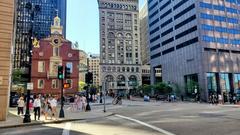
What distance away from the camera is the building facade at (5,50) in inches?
786

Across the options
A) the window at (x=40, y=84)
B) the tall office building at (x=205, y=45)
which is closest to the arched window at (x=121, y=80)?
the tall office building at (x=205, y=45)

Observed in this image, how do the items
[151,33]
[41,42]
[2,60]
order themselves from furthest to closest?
1. [151,33]
2. [41,42]
3. [2,60]

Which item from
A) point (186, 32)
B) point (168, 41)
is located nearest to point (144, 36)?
point (168, 41)

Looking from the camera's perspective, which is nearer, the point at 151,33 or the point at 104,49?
the point at 151,33

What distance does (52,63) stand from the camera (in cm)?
6241

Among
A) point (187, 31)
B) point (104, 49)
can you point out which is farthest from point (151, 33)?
point (104, 49)

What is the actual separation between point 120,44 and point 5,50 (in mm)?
130479

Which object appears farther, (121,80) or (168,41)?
(121,80)

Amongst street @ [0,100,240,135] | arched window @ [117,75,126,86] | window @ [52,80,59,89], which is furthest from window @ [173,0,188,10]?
street @ [0,100,240,135]

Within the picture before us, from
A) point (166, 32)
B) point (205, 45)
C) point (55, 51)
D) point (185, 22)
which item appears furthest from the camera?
point (166, 32)

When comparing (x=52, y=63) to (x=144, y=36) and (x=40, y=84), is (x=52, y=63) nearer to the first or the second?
(x=40, y=84)

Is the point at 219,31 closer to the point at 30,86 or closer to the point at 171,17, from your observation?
the point at 171,17

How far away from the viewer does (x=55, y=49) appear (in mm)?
63906

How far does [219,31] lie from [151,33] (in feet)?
111
